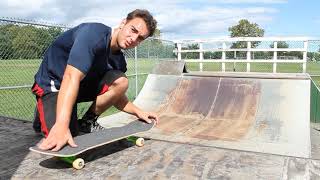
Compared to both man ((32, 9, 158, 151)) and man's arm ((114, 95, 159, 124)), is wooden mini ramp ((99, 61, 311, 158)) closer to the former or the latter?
man's arm ((114, 95, 159, 124))

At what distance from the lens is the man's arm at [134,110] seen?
3.63 m

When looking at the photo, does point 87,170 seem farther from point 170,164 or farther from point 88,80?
point 88,80

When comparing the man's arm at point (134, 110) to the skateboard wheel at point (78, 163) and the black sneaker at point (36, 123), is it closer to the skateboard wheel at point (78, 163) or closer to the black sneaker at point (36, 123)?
the black sneaker at point (36, 123)

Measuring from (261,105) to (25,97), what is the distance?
18.1 ft

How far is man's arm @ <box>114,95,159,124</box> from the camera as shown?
363 centimetres

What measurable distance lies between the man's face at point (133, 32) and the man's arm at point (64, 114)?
1.69 feet

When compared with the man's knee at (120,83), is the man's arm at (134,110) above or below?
below

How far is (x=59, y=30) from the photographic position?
6.64m

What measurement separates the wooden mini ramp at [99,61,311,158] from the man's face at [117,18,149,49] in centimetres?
204

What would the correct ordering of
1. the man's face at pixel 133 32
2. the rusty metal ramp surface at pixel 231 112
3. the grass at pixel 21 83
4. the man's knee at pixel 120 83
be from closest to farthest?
the man's face at pixel 133 32
the man's knee at pixel 120 83
the rusty metal ramp surface at pixel 231 112
the grass at pixel 21 83

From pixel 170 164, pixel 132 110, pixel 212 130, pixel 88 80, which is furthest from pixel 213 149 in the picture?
pixel 212 130

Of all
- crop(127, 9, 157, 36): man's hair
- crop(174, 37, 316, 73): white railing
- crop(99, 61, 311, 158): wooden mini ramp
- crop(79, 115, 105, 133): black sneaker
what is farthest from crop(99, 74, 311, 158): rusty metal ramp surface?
crop(174, 37, 316, 73): white railing

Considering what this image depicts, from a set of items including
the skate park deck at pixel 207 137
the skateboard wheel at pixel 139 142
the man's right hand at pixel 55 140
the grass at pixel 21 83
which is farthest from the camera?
the grass at pixel 21 83

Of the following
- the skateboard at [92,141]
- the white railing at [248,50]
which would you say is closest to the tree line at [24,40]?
the skateboard at [92,141]
